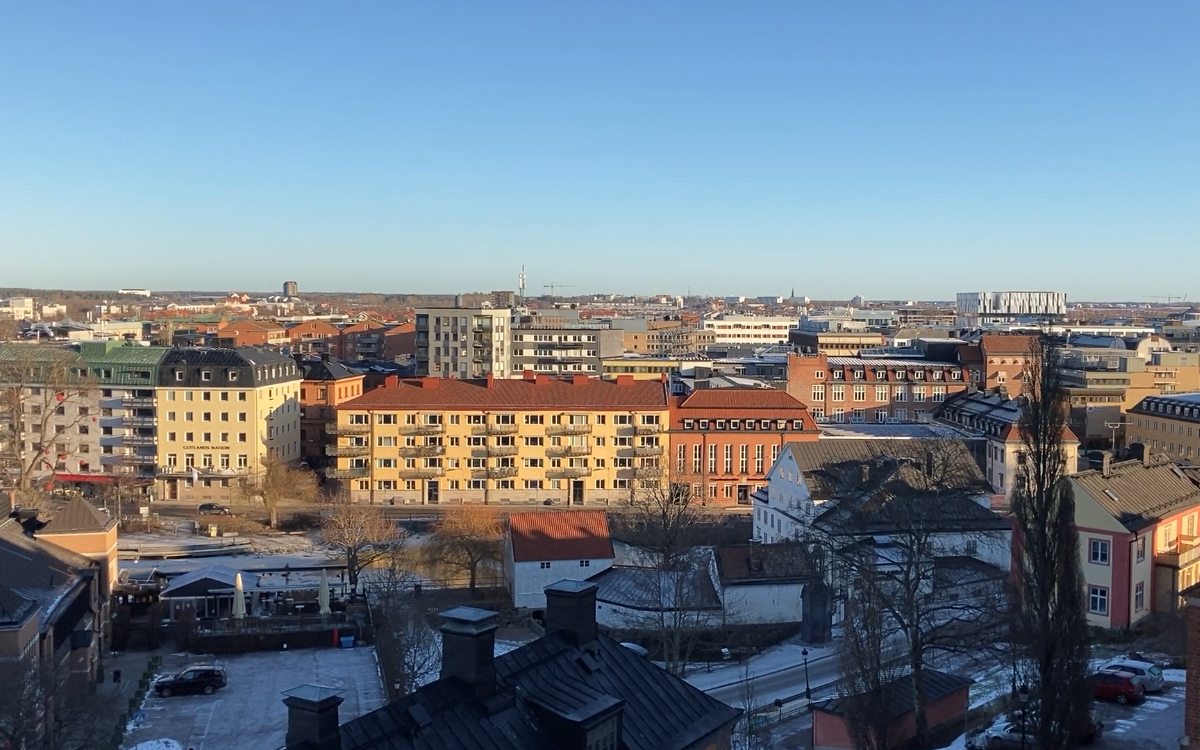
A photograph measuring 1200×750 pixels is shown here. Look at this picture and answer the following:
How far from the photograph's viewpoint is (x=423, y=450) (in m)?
59.0

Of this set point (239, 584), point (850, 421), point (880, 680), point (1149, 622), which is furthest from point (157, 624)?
point (850, 421)

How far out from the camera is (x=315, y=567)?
4478 cm

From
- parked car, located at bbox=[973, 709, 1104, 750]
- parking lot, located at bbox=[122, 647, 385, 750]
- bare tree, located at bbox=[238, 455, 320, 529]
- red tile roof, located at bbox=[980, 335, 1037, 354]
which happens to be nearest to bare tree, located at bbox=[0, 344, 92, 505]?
bare tree, located at bbox=[238, 455, 320, 529]

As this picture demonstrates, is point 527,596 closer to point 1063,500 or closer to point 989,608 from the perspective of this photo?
point 989,608

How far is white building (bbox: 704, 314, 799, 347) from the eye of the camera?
159 meters

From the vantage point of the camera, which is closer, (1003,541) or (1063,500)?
(1063,500)

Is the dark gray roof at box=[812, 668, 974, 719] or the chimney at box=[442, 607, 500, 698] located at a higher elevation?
the chimney at box=[442, 607, 500, 698]

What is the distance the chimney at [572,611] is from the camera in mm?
14898

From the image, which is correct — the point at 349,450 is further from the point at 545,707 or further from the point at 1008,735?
the point at 545,707

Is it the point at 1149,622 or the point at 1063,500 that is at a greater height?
the point at 1063,500

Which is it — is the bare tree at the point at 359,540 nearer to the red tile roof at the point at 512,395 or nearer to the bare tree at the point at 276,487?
the bare tree at the point at 276,487

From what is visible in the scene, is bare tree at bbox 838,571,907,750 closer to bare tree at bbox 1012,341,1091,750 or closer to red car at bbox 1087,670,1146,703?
bare tree at bbox 1012,341,1091,750

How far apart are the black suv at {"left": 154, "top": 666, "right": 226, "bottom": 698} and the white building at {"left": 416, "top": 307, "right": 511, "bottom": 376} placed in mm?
55837

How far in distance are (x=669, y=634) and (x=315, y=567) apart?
19177mm
